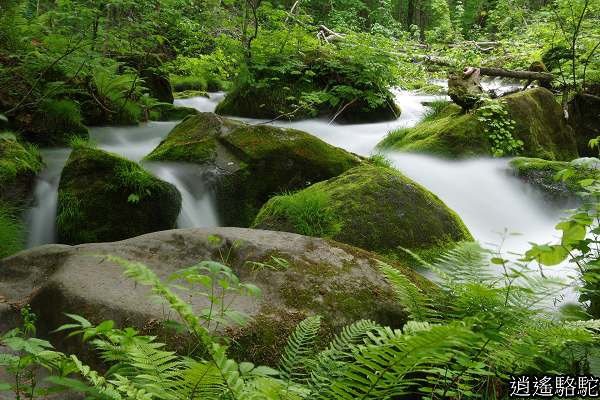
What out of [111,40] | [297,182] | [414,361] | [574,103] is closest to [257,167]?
[297,182]

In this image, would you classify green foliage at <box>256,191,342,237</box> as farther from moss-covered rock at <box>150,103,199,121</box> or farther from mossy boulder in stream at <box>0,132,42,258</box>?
moss-covered rock at <box>150,103,199,121</box>

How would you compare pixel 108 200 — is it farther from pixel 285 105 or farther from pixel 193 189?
pixel 285 105

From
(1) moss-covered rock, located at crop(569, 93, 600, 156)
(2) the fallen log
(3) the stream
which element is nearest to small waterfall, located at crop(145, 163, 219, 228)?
(3) the stream

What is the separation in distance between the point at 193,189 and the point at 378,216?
2.41m

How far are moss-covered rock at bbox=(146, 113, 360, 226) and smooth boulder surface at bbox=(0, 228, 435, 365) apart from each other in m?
2.27

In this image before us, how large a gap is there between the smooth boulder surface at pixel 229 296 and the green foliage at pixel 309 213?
1.05 metres

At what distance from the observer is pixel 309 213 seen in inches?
181

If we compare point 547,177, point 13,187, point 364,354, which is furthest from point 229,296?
point 547,177

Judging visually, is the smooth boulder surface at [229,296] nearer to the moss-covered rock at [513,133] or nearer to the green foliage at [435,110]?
the moss-covered rock at [513,133]

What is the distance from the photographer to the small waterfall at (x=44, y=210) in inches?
197

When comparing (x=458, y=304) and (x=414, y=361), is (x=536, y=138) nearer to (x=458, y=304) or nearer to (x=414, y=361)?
(x=458, y=304)

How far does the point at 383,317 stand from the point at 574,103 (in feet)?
27.4

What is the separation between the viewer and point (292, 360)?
187 cm

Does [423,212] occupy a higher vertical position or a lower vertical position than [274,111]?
lower
